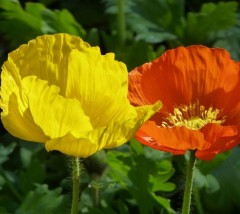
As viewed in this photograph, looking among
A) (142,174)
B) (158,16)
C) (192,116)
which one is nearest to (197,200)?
(142,174)

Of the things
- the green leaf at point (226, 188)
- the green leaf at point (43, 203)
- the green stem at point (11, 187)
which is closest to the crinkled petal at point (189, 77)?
the green leaf at point (43, 203)

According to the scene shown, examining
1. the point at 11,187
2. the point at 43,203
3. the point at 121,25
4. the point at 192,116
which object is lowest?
the point at 11,187

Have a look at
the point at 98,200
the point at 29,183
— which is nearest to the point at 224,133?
the point at 98,200

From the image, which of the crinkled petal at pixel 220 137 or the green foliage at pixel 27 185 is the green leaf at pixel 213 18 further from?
the crinkled petal at pixel 220 137

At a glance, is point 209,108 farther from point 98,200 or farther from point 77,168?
point 98,200

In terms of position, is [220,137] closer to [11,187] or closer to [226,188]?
[226,188]

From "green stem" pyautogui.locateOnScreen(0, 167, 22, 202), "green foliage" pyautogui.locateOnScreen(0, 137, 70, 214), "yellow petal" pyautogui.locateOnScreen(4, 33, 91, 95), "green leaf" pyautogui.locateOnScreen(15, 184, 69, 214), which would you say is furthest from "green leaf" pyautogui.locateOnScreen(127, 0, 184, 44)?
"yellow petal" pyautogui.locateOnScreen(4, 33, 91, 95)
